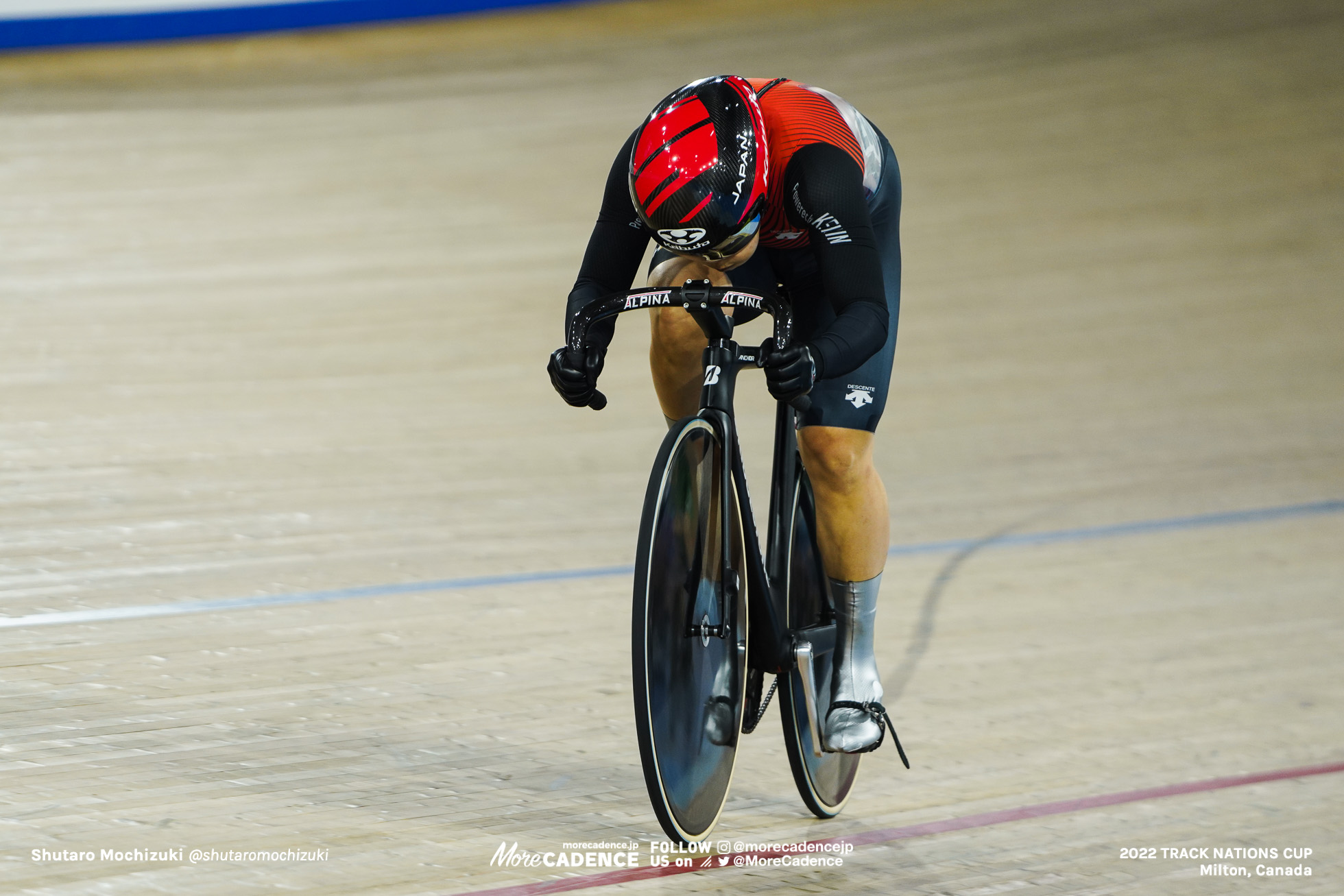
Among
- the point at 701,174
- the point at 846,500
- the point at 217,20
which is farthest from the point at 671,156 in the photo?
the point at 217,20

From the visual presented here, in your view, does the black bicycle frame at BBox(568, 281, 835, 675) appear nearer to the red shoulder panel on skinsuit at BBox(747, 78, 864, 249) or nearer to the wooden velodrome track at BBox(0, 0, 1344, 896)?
the red shoulder panel on skinsuit at BBox(747, 78, 864, 249)

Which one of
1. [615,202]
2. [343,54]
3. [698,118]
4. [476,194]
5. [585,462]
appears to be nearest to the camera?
[698,118]

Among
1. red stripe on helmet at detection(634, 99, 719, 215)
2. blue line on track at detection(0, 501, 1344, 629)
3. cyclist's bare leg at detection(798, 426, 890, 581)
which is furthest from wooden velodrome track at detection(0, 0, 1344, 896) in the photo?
red stripe on helmet at detection(634, 99, 719, 215)

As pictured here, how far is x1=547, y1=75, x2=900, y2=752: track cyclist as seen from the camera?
1685 mm

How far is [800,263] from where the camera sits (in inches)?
80.0

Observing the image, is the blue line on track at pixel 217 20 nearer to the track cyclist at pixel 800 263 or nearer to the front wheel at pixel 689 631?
the track cyclist at pixel 800 263

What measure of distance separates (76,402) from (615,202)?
287cm

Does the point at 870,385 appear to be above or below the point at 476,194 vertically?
above

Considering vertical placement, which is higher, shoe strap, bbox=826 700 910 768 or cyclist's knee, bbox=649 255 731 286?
cyclist's knee, bbox=649 255 731 286

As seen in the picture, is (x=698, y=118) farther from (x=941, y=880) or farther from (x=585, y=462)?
(x=585, y=462)

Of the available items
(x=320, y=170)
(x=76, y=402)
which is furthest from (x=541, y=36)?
(x=76, y=402)

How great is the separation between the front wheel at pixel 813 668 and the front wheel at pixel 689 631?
132mm

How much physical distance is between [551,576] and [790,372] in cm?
167

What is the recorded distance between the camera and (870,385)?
75.9 inches
